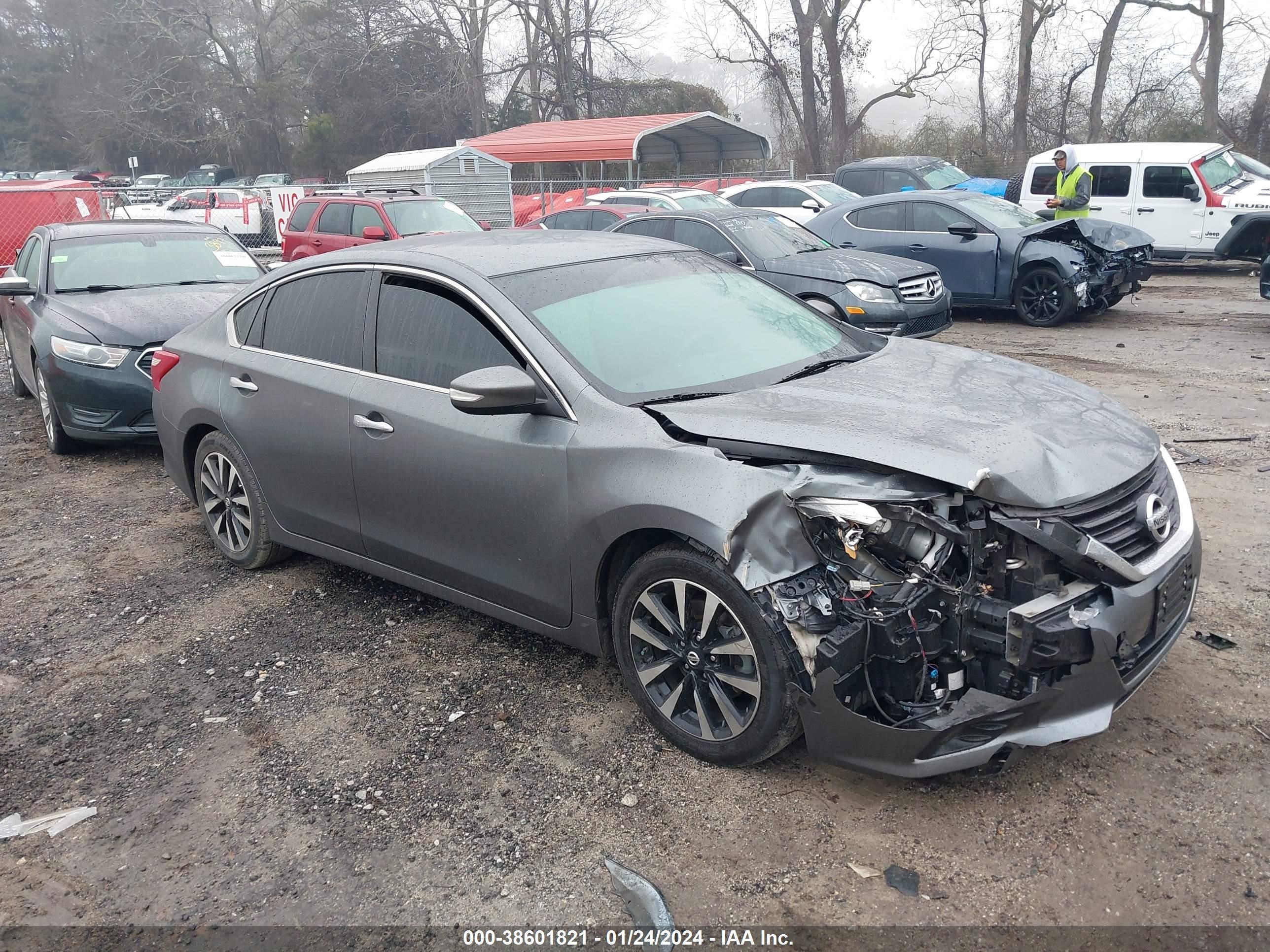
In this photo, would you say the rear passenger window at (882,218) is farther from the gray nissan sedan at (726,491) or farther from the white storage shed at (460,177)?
the white storage shed at (460,177)

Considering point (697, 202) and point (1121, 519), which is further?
point (697, 202)

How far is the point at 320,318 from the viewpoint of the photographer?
14.8 ft

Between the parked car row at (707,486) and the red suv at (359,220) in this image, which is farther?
the red suv at (359,220)

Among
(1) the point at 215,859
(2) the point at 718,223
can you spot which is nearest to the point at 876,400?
(1) the point at 215,859

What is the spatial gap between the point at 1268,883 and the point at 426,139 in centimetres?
4648

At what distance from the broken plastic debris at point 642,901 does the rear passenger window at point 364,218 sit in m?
11.5

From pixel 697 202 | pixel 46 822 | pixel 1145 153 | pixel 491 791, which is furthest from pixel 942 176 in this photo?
pixel 46 822

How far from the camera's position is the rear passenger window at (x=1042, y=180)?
16.1m

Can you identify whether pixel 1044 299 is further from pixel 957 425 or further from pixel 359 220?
pixel 957 425

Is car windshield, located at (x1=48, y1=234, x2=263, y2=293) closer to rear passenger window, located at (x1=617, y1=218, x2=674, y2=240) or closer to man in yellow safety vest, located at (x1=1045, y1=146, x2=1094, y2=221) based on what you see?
rear passenger window, located at (x1=617, y1=218, x2=674, y2=240)

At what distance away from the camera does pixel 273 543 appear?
5.03 metres

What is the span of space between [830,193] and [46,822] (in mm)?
17532

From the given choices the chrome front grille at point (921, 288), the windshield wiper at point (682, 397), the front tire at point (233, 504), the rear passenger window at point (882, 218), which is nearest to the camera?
the windshield wiper at point (682, 397)

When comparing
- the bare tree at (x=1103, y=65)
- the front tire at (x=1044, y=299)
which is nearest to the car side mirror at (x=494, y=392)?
the front tire at (x=1044, y=299)
